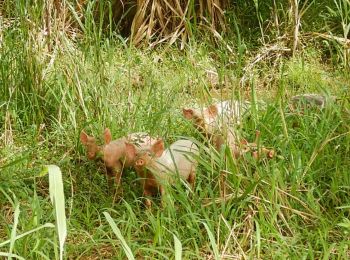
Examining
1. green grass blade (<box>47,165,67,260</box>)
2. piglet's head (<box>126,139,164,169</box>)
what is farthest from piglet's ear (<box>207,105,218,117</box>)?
green grass blade (<box>47,165,67,260</box>)

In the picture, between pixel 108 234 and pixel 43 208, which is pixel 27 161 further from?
pixel 108 234

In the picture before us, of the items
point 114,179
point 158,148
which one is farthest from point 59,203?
point 114,179

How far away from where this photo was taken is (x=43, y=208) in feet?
8.36

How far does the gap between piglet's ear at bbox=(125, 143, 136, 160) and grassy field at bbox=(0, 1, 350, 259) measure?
13cm

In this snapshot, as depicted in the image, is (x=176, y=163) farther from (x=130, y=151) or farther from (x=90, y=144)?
(x=90, y=144)

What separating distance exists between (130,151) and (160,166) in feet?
0.40

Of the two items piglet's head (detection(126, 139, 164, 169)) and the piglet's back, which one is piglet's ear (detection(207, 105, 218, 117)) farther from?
piglet's head (detection(126, 139, 164, 169))

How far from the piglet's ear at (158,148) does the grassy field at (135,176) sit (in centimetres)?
14

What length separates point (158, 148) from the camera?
8.23ft

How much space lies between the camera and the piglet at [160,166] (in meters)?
2.51

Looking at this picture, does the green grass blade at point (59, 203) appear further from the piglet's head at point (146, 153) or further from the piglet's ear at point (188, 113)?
the piglet's ear at point (188, 113)

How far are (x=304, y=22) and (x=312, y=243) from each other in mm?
3071

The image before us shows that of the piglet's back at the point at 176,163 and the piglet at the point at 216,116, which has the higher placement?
the piglet at the point at 216,116

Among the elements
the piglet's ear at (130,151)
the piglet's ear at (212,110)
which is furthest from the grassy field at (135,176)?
the piglet's ear at (130,151)
